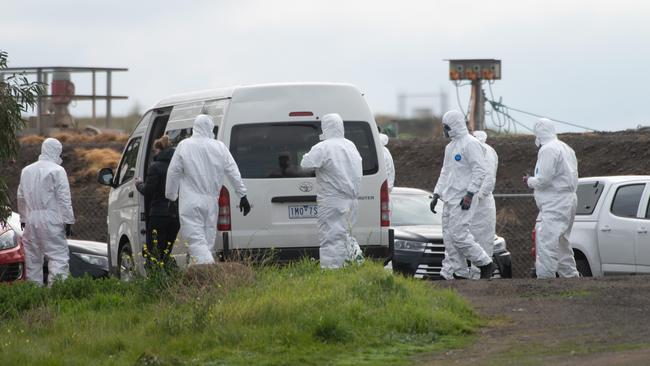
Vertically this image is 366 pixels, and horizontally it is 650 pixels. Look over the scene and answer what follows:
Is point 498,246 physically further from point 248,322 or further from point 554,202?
point 248,322

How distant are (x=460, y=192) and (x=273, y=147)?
2665mm

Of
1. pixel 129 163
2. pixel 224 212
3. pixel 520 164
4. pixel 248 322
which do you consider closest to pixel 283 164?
pixel 224 212

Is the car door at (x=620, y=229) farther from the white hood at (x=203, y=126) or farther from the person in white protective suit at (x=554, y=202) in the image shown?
the white hood at (x=203, y=126)

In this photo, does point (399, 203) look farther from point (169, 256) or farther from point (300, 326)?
point (300, 326)

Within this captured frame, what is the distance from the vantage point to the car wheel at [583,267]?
57.9 feet

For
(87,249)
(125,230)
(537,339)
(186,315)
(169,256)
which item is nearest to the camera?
(537,339)

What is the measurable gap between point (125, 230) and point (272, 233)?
2.60m

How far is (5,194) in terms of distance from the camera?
46.8 ft

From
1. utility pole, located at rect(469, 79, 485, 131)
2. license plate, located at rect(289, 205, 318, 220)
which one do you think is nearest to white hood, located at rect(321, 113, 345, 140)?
license plate, located at rect(289, 205, 318, 220)

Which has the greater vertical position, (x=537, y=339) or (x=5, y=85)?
(x=5, y=85)

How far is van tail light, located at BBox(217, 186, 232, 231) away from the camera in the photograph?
14.7 meters

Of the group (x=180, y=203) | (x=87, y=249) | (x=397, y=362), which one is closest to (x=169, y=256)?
(x=180, y=203)

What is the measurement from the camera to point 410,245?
17.4 m

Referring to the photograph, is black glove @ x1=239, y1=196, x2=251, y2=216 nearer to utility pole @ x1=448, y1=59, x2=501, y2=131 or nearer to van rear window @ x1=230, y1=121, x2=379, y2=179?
van rear window @ x1=230, y1=121, x2=379, y2=179
